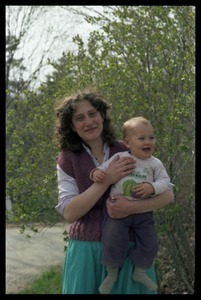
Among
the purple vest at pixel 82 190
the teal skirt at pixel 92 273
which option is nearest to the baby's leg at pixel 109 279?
the teal skirt at pixel 92 273

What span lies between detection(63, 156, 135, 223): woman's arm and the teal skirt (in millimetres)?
174

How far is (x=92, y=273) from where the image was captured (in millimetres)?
2490

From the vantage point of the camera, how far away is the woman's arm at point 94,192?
7.75ft

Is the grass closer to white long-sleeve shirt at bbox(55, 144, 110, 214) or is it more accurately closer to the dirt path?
the dirt path

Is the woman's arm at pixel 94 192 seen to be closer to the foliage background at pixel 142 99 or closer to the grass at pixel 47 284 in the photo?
the foliage background at pixel 142 99

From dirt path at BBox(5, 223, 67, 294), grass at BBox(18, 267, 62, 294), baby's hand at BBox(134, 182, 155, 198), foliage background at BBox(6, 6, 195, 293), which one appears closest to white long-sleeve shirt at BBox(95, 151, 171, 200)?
baby's hand at BBox(134, 182, 155, 198)

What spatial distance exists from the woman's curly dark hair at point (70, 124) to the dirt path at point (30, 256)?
4.12 meters

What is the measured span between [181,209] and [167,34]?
1805 mm

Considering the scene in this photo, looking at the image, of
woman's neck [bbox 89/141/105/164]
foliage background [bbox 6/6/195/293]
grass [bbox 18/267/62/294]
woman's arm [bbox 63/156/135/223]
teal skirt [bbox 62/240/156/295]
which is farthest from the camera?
grass [bbox 18/267/62/294]

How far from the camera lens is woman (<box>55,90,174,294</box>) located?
2402 millimetres

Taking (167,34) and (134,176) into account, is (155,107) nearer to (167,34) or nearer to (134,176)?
(167,34)

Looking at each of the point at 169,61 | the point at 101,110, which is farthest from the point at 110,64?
the point at 101,110

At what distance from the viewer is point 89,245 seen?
97.9 inches

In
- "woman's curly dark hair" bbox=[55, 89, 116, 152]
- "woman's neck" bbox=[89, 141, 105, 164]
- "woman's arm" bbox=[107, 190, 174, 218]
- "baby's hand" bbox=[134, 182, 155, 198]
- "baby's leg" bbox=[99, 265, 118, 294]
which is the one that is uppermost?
"woman's curly dark hair" bbox=[55, 89, 116, 152]
